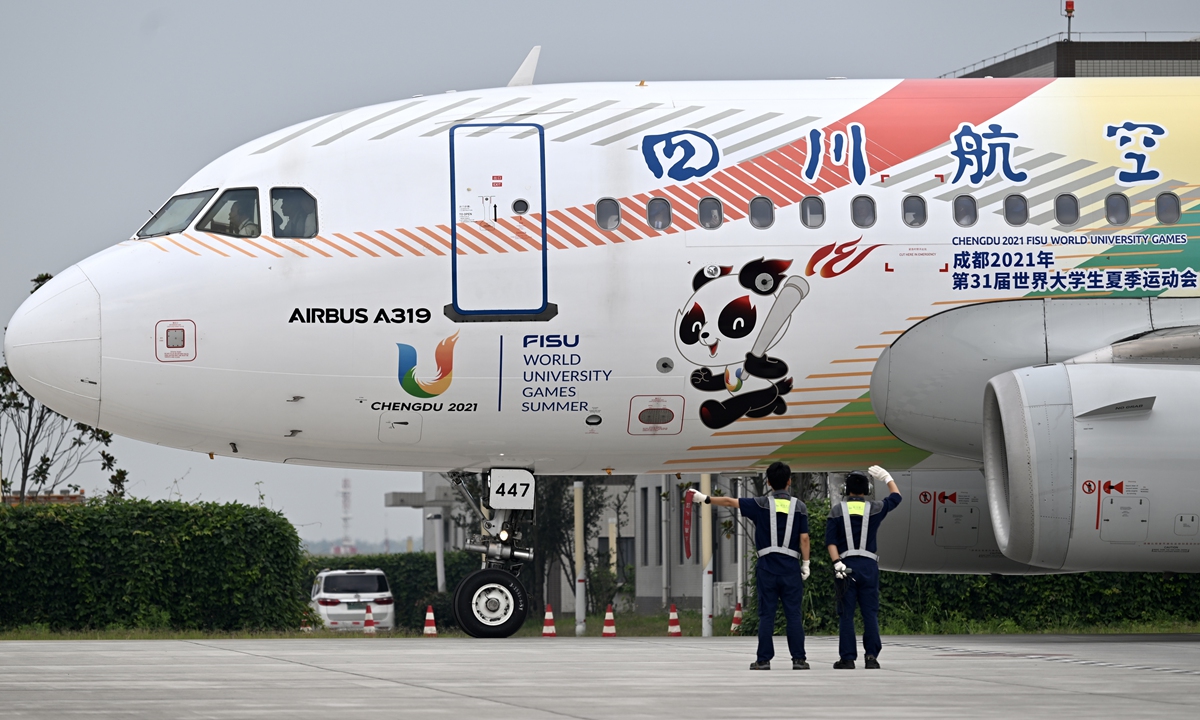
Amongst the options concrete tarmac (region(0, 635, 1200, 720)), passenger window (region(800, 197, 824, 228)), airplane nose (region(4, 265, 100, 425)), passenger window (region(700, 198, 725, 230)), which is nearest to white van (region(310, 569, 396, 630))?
airplane nose (region(4, 265, 100, 425))

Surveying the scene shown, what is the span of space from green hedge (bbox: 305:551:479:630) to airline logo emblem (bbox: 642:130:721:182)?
109 ft

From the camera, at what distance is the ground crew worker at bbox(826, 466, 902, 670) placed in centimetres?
1191

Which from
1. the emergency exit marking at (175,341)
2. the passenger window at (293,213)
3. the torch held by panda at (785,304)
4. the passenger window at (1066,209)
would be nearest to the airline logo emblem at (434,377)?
the passenger window at (293,213)

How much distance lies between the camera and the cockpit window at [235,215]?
595 inches

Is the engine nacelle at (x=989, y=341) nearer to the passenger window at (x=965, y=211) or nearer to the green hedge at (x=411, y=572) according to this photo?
the passenger window at (x=965, y=211)

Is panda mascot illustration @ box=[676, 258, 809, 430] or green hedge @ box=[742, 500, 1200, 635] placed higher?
panda mascot illustration @ box=[676, 258, 809, 430]

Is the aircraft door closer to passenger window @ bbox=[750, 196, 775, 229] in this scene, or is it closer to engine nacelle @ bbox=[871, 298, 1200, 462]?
passenger window @ bbox=[750, 196, 775, 229]

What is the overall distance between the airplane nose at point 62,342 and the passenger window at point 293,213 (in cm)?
177

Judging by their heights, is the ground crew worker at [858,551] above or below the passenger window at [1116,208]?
below

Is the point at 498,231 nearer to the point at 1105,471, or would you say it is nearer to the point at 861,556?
the point at 861,556

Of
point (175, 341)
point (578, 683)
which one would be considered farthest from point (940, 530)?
point (175, 341)

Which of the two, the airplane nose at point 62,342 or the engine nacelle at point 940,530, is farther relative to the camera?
the engine nacelle at point 940,530

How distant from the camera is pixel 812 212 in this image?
49.9ft

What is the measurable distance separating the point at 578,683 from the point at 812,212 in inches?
250
